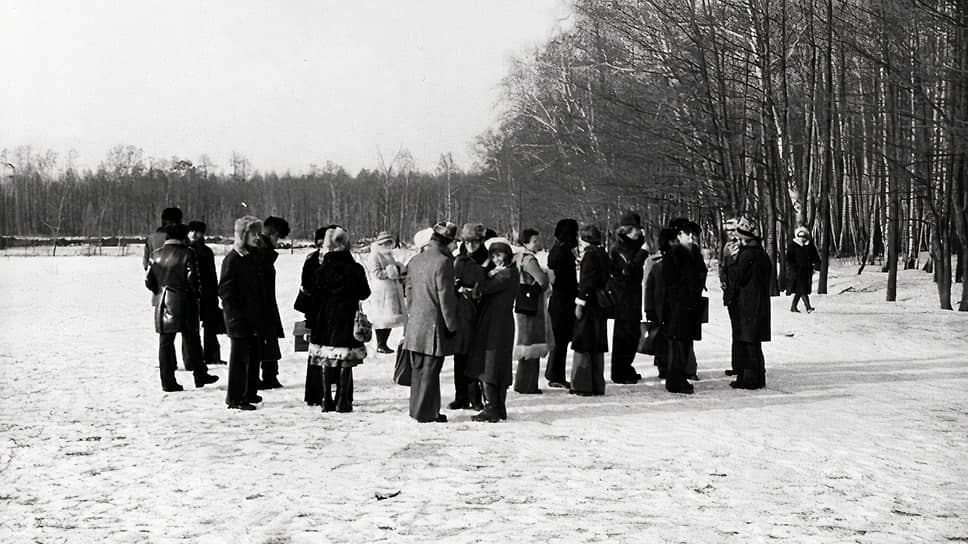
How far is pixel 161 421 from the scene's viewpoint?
798cm

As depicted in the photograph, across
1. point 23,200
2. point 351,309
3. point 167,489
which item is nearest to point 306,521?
point 167,489

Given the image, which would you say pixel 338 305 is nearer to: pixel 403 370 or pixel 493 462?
pixel 403 370

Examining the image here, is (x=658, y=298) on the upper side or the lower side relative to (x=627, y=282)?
lower

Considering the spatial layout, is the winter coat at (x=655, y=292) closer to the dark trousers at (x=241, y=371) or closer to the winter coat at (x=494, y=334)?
the winter coat at (x=494, y=334)

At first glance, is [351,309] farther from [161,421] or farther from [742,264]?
[742,264]

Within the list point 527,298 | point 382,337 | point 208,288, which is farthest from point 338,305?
point 382,337

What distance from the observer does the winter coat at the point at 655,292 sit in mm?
9995

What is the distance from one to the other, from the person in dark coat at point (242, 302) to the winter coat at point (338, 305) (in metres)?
0.66

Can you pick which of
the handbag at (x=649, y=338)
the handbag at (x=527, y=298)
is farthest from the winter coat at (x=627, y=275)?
the handbag at (x=527, y=298)

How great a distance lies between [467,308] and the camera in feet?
26.9

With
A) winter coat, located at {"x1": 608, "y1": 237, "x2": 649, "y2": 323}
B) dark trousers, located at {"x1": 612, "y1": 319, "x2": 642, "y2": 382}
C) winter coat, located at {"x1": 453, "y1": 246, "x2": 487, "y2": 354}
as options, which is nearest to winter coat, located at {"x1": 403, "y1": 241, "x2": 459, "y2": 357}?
winter coat, located at {"x1": 453, "y1": 246, "x2": 487, "y2": 354}

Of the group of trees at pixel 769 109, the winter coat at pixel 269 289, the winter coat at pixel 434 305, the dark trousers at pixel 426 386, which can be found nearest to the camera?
the winter coat at pixel 434 305

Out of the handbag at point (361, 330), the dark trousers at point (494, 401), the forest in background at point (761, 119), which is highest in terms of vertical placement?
the forest in background at point (761, 119)

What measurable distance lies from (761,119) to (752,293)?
1481 cm
